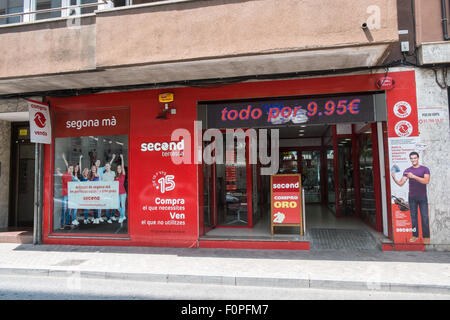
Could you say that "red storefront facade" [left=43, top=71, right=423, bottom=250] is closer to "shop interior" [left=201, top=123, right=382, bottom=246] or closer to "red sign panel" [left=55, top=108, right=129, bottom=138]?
"red sign panel" [left=55, top=108, right=129, bottom=138]

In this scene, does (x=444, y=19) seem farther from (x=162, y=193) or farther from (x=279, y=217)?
(x=162, y=193)

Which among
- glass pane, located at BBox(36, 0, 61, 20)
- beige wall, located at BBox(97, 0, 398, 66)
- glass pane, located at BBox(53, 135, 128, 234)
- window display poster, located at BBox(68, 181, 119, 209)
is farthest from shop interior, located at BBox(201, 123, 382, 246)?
glass pane, located at BBox(36, 0, 61, 20)

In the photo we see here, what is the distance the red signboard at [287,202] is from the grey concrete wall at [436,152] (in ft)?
9.01

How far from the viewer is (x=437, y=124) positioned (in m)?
6.95

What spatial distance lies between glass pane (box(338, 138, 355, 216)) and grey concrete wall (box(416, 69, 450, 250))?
4.13 m

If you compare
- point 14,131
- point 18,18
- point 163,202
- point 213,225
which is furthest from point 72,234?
point 18,18

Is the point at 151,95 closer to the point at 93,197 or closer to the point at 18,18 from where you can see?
the point at 93,197

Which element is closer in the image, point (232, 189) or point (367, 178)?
point (367, 178)

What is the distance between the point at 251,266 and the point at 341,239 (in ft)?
9.50

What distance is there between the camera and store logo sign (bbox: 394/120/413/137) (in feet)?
23.1

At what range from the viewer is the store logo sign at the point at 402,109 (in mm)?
7062

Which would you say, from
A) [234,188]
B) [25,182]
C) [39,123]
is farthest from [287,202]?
[25,182]

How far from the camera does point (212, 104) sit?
8086 millimetres
